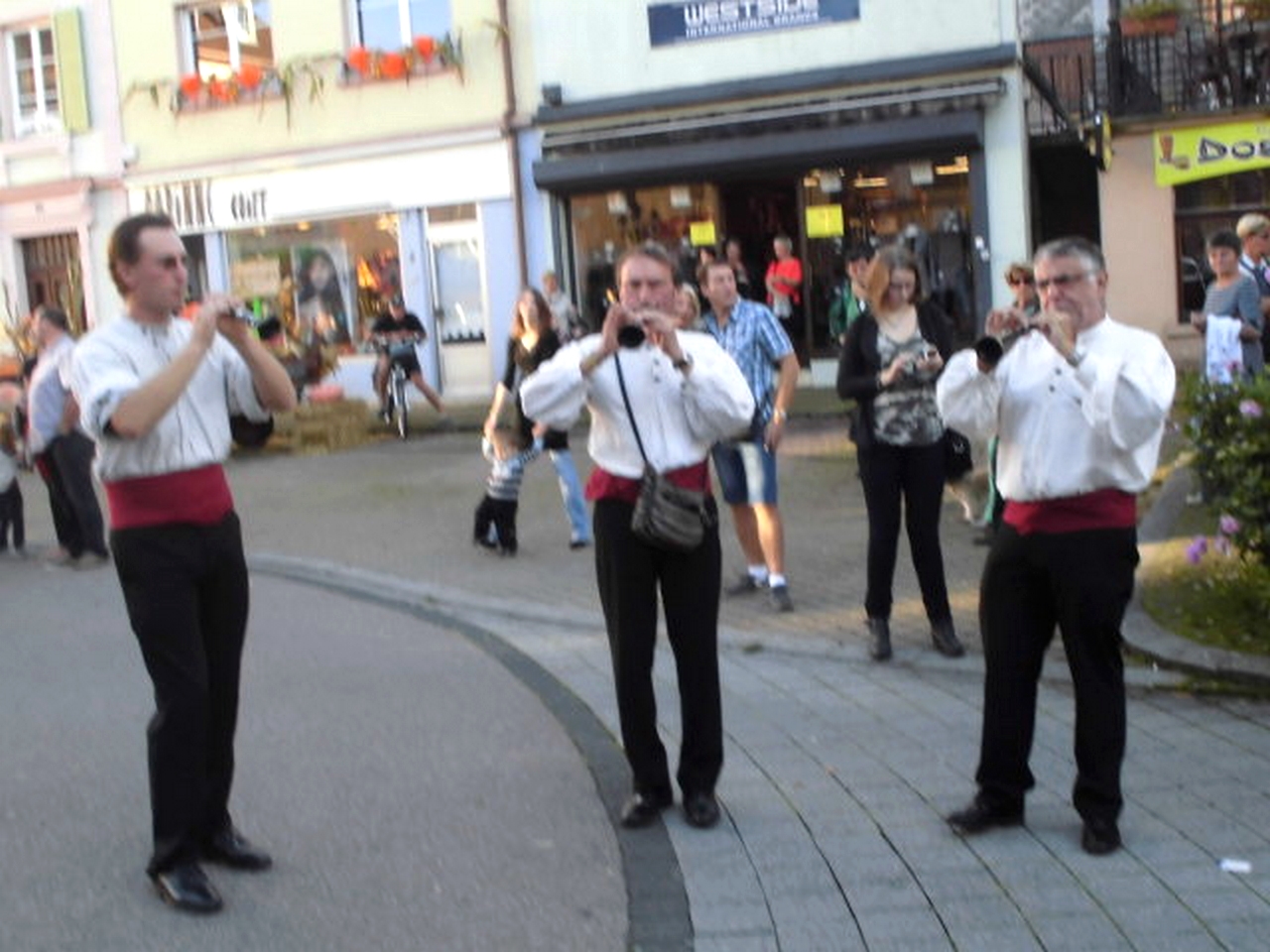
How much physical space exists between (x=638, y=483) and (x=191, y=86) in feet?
63.6

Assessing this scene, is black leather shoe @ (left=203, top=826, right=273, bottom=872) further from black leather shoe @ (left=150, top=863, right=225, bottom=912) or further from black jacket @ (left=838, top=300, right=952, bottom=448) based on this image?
black jacket @ (left=838, top=300, right=952, bottom=448)

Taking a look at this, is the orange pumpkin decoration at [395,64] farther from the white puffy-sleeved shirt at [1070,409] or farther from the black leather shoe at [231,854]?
the black leather shoe at [231,854]

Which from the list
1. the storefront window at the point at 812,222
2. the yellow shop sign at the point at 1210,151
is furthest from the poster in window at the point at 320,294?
the yellow shop sign at the point at 1210,151

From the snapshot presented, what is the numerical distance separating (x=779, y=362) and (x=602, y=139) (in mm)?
12262

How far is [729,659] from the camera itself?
7.61 m

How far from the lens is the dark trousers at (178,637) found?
4.57 metres

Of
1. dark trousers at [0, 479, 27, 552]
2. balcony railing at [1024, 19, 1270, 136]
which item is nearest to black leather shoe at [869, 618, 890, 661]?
dark trousers at [0, 479, 27, 552]

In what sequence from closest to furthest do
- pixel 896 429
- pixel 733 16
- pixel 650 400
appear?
pixel 650 400 → pixel 896 429 → pixel 733 16

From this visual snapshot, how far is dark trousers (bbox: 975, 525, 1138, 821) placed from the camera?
4781 mm

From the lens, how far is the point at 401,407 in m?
18.7

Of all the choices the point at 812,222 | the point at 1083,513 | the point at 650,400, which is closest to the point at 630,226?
the point at 812,222

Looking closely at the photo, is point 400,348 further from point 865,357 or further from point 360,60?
point 865,357

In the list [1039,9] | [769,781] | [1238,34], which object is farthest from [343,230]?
[769,781]

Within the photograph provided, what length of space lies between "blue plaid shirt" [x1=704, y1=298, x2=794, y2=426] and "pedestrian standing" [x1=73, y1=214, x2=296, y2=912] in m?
3.86
